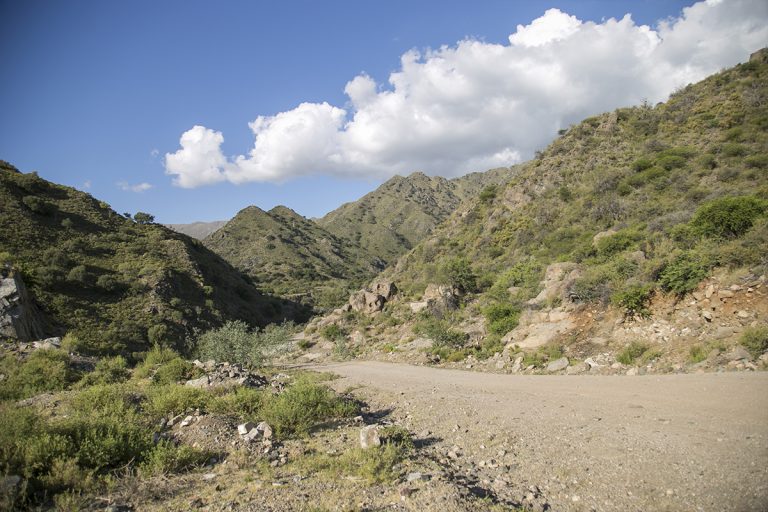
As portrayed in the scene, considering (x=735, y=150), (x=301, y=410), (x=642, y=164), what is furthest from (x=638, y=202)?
(x=301, y=410)

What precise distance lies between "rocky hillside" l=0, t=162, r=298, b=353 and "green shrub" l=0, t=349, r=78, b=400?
30.8 feet

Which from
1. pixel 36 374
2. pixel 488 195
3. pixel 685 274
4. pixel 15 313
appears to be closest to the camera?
pixel 36 374

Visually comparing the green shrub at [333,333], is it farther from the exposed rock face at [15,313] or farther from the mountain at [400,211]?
the mountain at [400,211]

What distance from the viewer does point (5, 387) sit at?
34.4 feet

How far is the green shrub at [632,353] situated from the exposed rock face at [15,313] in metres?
25.5

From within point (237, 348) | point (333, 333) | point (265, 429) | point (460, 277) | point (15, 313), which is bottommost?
point (333, 333)

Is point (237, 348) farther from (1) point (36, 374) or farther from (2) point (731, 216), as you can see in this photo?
(2) point (731, 216)

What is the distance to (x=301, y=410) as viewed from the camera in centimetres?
739

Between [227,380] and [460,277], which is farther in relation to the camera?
[460,277]

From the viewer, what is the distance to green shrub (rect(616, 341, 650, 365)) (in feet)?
36.7

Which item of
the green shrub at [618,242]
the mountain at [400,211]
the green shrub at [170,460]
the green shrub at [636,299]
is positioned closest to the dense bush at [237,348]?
the green shrub at [170,460]

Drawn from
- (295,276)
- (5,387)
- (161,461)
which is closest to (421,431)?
(161,461)

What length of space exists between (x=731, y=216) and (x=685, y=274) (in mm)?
4257

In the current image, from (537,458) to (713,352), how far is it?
7479 millimetres
